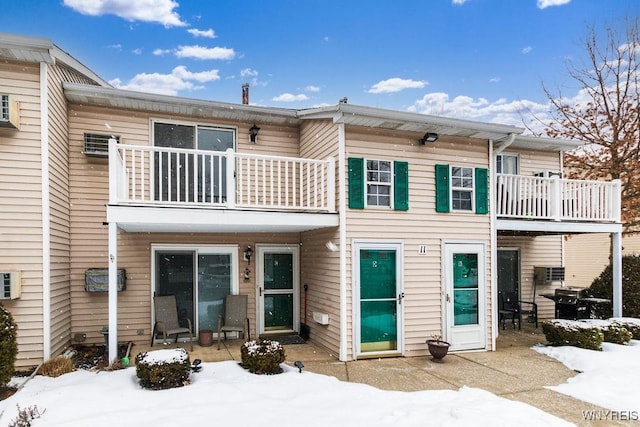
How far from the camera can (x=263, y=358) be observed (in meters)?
6.33

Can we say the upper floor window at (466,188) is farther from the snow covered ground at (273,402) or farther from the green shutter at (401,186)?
the snow covered ground at (273,402)

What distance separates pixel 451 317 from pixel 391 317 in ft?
4.21

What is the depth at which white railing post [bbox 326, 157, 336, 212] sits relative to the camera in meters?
7.55

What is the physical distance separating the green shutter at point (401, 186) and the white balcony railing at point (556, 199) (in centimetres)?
231

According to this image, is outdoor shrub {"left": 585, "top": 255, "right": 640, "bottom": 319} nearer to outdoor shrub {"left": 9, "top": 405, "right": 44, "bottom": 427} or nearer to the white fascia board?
the white fascia board

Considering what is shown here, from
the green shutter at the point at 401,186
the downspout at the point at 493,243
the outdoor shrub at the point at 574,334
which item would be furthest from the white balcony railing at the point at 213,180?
the outdoor shrub at the point at 574,334

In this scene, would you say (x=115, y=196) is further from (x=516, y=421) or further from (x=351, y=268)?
(x=516, y=421)

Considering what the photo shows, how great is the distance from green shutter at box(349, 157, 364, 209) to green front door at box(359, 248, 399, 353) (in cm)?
88

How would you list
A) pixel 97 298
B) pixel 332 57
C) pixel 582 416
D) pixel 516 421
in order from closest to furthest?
1. pixel 516 421
2. pixel 582 416
3. pixel 97 298
4. pixel 332 57

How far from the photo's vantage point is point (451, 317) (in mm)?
8125

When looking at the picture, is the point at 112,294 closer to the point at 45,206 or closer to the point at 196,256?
the point at 45,206

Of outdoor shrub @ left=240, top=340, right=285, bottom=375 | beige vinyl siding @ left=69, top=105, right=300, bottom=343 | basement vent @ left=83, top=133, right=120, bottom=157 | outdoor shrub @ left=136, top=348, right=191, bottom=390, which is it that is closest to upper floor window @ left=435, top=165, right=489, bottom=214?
outdoor shrub @ left=240, top=340, right=285, bottom=375

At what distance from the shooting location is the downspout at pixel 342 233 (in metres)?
7.39

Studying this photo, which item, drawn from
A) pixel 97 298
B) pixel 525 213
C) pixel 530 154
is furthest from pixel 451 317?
pixel 97 298
